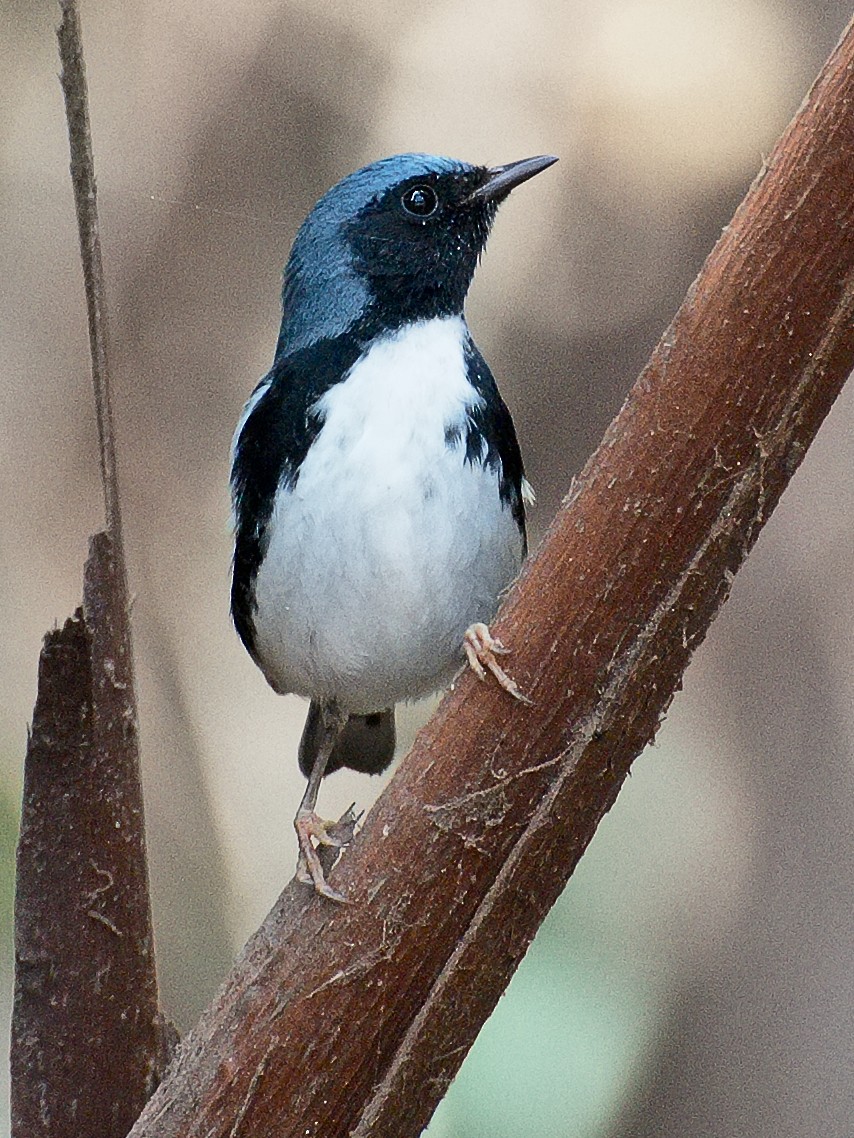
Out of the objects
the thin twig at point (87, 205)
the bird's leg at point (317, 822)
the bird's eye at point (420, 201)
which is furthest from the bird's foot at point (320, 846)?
the bird's eye at point (420, 201)

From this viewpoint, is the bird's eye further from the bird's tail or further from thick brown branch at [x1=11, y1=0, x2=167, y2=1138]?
thick brown branch at [x1=11, y1=0, x2=167, y2=1138]

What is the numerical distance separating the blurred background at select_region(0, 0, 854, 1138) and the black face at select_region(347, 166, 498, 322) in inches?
24.7

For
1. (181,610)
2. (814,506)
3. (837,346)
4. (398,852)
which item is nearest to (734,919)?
(814,506)

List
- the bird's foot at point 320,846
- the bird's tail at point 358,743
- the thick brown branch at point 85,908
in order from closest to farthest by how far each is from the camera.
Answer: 1. the bird's foot at point 320,846
2. the thick brown branch at point 85,908
3. the bird's tail at point 358,743

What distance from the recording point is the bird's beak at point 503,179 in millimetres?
2893

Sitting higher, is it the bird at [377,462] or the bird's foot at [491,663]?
the bird's foot at [491,663]

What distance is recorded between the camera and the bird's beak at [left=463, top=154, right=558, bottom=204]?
289cm

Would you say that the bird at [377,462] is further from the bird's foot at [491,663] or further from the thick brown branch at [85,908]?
the bird's foot at [491,663]

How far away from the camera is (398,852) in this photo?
1.72 metres

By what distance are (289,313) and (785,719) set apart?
54.3 inches

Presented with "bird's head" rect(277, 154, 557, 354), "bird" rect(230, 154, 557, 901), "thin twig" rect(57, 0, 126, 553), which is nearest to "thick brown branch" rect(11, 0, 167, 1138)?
"thin twig" rect(57, 0, 126, 553)

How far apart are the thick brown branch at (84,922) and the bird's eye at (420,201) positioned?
4.43 feet

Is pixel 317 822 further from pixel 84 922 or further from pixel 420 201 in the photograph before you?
pixel 420 201

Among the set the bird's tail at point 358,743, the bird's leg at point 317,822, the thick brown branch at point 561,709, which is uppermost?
the thick brown branch at point 561,709
